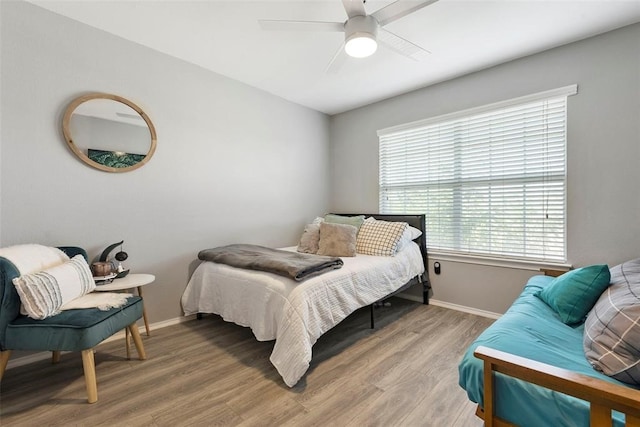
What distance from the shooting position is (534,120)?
8.92ft

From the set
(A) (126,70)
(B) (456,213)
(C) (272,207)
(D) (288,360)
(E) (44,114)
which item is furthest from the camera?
(C) (272,207)

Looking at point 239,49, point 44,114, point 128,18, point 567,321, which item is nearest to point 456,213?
point 567,321

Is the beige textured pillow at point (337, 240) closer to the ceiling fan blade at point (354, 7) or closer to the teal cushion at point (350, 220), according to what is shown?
the teal cushion at point (350, 220)

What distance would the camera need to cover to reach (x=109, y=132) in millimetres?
2457

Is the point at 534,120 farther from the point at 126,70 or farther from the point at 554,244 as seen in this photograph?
the point at 126,70

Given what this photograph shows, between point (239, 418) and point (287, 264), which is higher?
point (287, 264)

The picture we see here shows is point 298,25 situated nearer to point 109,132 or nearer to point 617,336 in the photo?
point 109,132

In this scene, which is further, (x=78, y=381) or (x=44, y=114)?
(x=44, y=114)

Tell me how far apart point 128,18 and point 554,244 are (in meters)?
4.05

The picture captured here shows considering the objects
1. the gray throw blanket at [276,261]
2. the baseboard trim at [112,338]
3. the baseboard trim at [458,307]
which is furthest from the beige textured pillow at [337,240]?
the baseboard trim at [112,338]

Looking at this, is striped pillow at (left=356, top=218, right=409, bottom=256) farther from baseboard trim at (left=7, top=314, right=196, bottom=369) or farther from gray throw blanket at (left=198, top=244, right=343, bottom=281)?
baseboard trim at (left=7, top=314, right=196, bottom=369)

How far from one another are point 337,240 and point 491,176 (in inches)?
67.6

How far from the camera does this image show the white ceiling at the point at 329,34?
207 centimetres

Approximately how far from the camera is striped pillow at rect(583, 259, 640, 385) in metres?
1.03
